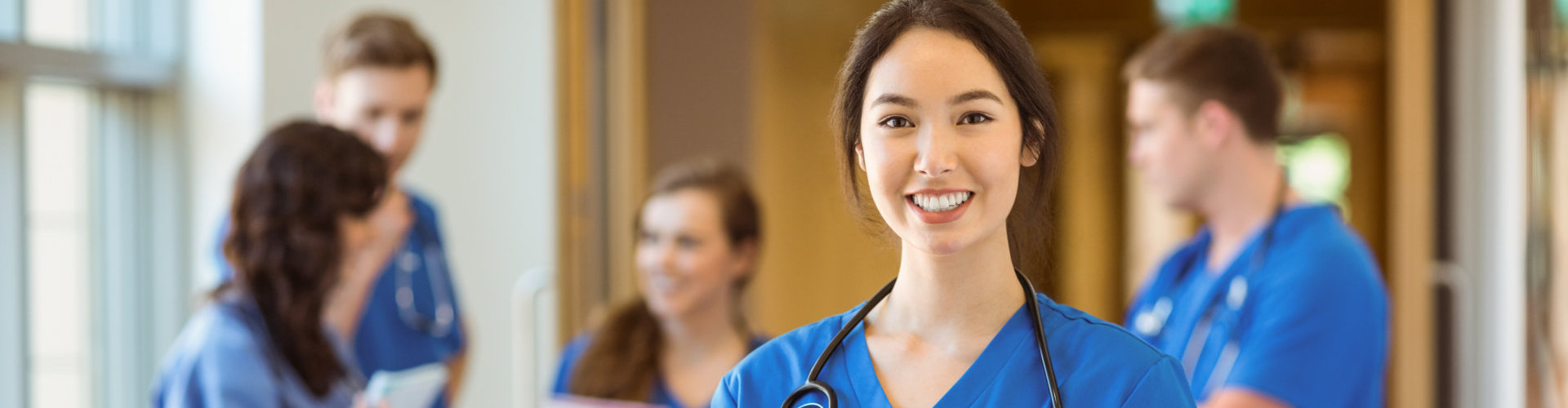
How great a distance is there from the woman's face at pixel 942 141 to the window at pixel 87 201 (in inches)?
83.7

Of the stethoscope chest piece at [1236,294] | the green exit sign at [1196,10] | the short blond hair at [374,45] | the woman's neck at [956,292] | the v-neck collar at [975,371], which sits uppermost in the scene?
→ the green exit sign at [1196,10]

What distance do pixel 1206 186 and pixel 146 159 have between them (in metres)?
2.22

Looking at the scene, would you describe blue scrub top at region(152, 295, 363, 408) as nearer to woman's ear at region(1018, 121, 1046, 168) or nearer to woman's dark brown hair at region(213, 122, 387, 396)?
woman's dark brown hair at region(213, 122, 387, 396)

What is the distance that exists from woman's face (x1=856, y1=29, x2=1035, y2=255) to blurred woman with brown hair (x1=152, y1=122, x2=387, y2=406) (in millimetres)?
1114

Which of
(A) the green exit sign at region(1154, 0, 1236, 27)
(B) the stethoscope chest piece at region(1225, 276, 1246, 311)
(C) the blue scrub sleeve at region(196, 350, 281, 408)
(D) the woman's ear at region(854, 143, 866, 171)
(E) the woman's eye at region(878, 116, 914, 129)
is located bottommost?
(C) the blue scrub sleeve at region(196, 350, 281, 408)

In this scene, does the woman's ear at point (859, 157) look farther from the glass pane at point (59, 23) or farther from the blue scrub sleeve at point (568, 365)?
the glass pane at point (59, 23)

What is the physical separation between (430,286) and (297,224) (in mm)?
667

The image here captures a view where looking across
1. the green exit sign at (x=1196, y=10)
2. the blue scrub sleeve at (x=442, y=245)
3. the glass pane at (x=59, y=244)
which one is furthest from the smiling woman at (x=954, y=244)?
the green exit sign at (x=1196, y=10)

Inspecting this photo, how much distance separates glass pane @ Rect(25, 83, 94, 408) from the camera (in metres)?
2.30

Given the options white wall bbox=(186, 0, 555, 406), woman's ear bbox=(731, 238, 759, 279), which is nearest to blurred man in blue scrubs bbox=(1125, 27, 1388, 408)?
woman's ear bbox=(731, 238, 759, 279)

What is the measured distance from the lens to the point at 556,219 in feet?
8.69

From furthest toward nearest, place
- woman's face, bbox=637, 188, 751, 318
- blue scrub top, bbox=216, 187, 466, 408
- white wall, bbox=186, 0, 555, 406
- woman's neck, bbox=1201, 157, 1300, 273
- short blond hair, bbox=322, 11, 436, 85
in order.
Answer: white wall, bbox=186, 0, 555, 406 → blue scrub top, bbox=216, 187, 466, 408 → woman's face, bbox=637, 188, 751, 318 → short blond hair, bbox=322, 11, 436, 85 → woman's neck, bbox=1201, 157, 1300, 273

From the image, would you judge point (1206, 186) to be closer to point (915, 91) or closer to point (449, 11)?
point (915, 91)

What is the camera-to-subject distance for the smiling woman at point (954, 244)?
0.54m
